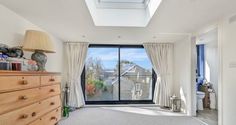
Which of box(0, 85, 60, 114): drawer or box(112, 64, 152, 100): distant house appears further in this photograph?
box(112, 64, 152, 100): distant house

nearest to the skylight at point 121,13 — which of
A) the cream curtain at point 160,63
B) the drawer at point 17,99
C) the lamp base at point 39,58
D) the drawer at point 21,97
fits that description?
the lamp base at point 39,58

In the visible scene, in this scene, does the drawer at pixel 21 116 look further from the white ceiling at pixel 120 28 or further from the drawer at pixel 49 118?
the white ceiling at pixel 120 28

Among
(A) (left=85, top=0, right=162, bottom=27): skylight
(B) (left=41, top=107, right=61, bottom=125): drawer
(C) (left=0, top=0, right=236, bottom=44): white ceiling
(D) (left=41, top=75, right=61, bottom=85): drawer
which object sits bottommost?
(B) (left=41, top=107, right=61, bottom=125): drawer

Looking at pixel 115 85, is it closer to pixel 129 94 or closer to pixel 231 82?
pixel 129 94

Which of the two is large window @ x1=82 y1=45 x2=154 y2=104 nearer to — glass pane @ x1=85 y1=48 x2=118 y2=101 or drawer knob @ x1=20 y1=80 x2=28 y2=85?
glass pane @ x1=85 y1=48 x2=118 y2=101

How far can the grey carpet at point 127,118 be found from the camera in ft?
13.1

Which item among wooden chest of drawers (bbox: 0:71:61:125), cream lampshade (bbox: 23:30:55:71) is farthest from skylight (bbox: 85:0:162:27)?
wooden chest of drawers (bbox: 0:71:61:125)

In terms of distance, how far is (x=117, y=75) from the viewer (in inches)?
241

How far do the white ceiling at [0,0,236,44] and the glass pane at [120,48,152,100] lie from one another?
5.93 feet

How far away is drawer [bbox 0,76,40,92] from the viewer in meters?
1.68

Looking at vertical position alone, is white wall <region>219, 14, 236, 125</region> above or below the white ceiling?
below

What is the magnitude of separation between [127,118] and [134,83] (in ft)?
6.58

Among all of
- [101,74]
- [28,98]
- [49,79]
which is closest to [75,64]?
[101,74]

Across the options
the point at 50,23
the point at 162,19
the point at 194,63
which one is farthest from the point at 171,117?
the point at 50,23
